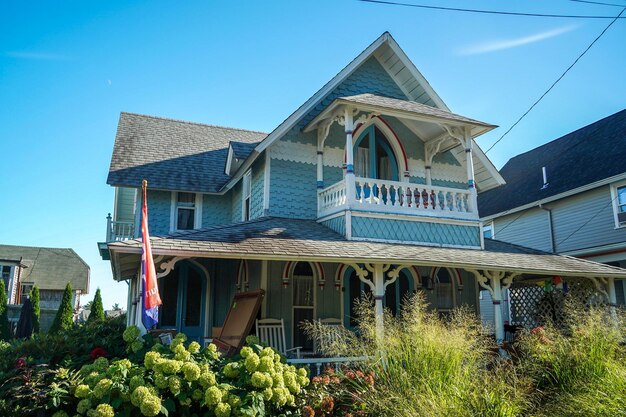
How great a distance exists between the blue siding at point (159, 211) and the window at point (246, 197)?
2.60 m

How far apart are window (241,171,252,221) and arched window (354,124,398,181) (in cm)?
311

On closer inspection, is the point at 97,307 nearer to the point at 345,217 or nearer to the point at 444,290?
the point at 444,290

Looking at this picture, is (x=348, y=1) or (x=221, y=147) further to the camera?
(x=221, y=147)

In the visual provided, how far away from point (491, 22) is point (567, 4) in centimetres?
215

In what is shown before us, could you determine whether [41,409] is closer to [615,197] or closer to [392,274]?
[392,274]

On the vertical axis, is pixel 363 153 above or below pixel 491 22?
below

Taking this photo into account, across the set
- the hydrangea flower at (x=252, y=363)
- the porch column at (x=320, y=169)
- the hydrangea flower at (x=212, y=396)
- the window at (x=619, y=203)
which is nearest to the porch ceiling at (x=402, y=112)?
the porch column at (x=320, y=169)

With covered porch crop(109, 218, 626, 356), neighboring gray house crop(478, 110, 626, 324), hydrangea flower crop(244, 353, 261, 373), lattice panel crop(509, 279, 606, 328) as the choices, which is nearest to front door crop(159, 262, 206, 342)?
→ covered porch crop(109, 218, 626, 356)

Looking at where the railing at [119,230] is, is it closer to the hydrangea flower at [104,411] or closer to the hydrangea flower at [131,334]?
the hydrangea flower at [131,334]

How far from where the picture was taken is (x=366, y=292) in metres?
12.8

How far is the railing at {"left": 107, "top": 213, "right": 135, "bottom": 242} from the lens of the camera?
16.2 meters

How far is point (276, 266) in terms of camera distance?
11.9 metres

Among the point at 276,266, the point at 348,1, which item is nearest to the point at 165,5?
the point at 348,1

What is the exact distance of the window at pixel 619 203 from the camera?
1820 cm
